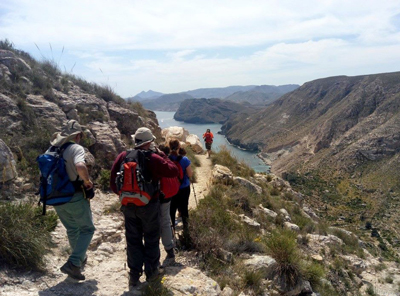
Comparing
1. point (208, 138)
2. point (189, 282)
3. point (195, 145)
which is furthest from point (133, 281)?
point (195, 145)

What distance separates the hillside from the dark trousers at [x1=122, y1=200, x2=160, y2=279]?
25728 millimetres

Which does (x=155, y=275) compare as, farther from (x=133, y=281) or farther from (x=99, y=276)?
(x=99, y=276)

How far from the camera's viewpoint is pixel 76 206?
319 centimetres

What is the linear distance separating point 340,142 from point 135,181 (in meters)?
61.1

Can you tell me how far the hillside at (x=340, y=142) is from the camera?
34.3 meters

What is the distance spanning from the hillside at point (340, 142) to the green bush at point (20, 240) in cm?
2662

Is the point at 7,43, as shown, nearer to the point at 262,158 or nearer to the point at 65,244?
the point at 65,244

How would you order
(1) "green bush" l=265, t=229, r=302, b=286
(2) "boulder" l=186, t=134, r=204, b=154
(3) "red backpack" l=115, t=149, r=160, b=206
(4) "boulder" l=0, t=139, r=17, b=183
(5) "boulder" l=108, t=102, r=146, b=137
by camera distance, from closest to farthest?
(3) "red backpack" l=115, t=149, r=160, b=206 → (1) "green bush" l=265, t=229, r=302, b=286 → (4) "boulder" l=0, t=139, r=17, b=183 → (5) "boulder" l=108, t=102, r=146, b=137 → (2) "boulder" l=186, t=134, r=204, b=154

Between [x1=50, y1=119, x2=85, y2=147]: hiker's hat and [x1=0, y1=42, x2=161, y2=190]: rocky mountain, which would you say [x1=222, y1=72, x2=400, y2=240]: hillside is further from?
[x1=50, y1=119, x2=85, y2=147]: hiker's hat

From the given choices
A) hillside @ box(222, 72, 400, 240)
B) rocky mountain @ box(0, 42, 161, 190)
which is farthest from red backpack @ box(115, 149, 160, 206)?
hillside @ box(222, 72, 400, 240)

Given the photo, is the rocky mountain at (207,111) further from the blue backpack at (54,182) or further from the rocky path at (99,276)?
the blue backpack at (54,182)

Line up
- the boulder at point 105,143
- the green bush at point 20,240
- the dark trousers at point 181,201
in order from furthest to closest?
1. the boulder at point 105,143
2. the dark trousers at point 181,201
3. the green bush at point 20,240

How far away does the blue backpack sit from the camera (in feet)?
9.91

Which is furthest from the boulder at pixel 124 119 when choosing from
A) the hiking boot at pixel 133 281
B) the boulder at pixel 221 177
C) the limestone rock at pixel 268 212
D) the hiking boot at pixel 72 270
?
the hiking boot at pixel 133 281
